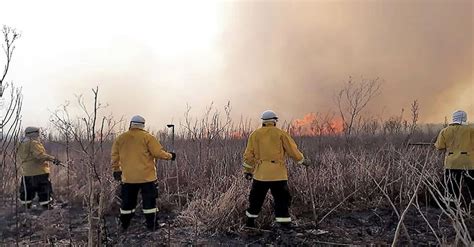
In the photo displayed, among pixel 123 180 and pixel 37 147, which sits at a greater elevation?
pixel 37 147

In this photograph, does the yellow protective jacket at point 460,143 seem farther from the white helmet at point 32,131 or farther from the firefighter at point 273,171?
the white helmet at point 32,131

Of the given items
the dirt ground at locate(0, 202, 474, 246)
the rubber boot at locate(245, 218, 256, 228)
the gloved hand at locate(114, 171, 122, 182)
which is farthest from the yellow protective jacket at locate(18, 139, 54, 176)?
the rubber boot at locate(245, 218, 256, 228)

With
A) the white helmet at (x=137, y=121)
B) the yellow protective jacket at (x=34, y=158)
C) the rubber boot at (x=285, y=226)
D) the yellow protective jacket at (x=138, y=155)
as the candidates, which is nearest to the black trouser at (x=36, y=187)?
the yellow protective jacket at (x=34, y=158)

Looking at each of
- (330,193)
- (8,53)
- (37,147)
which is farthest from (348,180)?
(37,147)

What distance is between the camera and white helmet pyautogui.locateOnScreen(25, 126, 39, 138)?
29.2 feet

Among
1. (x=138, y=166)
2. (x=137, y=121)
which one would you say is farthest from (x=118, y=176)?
(x=137, y=121)

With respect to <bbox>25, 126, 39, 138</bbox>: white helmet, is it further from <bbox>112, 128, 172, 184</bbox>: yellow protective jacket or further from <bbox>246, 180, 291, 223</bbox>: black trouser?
<bbox>246, 180, 291, 223</bbox>: black trouser

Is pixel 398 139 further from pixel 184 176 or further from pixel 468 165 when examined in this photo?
pixel 184 176

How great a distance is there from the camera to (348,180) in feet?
24.9

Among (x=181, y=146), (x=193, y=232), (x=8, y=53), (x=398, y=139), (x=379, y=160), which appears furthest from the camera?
(x=398, y=139)

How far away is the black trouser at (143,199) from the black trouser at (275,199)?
1.53m

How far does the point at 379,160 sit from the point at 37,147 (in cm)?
695

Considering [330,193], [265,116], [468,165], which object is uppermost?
[265,116]

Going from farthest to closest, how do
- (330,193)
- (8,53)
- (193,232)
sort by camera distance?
(330,193)
(193,232)
(8,53)
